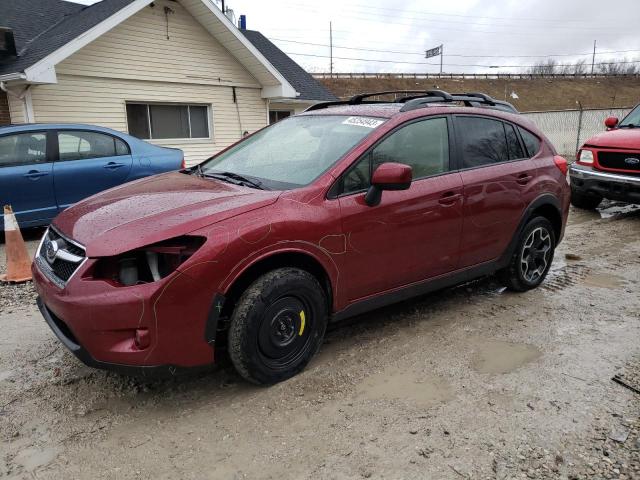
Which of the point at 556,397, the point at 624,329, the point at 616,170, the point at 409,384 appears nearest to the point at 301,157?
the point at 409,384

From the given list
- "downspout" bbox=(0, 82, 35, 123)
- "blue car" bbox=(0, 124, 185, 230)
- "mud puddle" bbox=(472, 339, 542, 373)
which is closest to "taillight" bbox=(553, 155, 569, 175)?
"mud puddle" bbox=(472, 339, 542, 373)

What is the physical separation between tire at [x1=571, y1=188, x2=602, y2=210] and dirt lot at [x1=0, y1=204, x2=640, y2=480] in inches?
192

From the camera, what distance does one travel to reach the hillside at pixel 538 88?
53406mm

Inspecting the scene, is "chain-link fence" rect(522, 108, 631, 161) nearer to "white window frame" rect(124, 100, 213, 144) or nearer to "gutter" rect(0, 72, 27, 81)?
"white window frame" rect(124, 100, 213, 144)

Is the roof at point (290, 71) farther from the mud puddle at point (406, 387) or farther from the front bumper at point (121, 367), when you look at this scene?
the front bumper at point (121, 367)

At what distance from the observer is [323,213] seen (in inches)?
122

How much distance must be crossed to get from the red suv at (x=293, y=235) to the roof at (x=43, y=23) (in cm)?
784

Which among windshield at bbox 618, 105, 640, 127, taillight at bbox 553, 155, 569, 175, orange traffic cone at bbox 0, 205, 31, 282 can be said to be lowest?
orange traffic cone at bbox 0, 205, 31, 282

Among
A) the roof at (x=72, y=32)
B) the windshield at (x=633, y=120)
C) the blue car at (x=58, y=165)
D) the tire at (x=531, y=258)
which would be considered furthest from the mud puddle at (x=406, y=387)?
the roof at (x=72, y=32)

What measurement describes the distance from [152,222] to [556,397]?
8.47ft

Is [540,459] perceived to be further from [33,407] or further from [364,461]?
[33,407]

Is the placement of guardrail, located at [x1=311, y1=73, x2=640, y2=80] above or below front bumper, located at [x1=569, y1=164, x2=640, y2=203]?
above

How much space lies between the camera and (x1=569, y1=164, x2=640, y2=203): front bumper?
727 cm

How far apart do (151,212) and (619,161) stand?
733 cm
